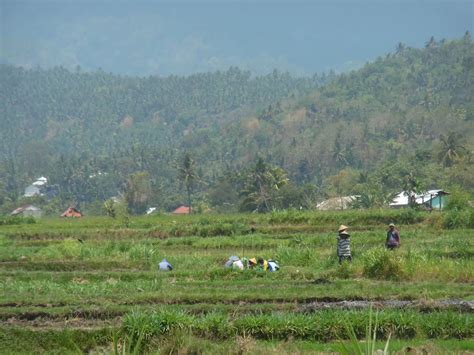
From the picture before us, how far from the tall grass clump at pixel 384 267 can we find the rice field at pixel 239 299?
0.03 m

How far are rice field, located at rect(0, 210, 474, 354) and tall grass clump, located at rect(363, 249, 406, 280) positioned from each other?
0.03 meters

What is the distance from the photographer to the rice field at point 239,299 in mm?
13844

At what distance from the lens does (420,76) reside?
16338 centimetres

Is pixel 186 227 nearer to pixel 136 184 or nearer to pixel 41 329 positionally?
pixel 41 329

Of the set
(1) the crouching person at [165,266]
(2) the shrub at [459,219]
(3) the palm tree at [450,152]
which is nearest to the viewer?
(1) the crouching person at [165,266]

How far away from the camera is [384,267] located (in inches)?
781

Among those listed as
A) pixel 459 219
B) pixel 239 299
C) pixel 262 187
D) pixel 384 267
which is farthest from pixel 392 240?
pixel 262 187

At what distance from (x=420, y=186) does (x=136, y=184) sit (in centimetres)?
4758

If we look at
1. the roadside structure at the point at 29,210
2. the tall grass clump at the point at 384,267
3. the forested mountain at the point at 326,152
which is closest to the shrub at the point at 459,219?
the tall grass clump at the point at 384,267

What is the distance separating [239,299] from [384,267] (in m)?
4.39

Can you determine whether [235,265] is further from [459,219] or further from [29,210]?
[29,210]

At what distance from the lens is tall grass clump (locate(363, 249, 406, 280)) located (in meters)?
19.7

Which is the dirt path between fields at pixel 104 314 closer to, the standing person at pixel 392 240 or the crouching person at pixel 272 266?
the crouching person at pixel 272 266

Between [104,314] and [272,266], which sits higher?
[272,266]
